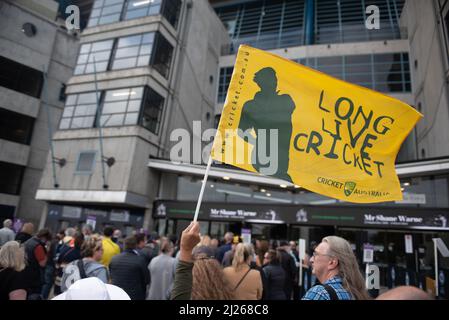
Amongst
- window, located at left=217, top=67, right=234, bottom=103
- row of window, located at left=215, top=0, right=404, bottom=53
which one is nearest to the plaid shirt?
window, located at left=217, top=67, right=234, bottom=103

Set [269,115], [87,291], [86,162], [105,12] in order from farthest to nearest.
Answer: [105,12]
[86,162]
[269,115]
[87,291]

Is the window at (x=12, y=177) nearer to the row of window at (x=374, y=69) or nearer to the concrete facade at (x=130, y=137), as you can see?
the concrete facade at (x=130, y=137)

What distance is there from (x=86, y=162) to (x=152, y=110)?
5.40m

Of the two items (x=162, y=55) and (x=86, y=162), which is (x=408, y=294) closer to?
(x=86, y=162)

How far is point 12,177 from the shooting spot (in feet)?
76.3

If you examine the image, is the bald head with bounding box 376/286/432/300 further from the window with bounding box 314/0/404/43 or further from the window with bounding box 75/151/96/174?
the window with bounding box 314/0/404/43

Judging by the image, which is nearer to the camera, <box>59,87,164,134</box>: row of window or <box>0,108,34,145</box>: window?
<box>59,87,164,134</box>: row of window

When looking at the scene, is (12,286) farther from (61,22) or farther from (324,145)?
(61,22)

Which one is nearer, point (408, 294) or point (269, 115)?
point (408, 294)

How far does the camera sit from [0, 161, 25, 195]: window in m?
22.5

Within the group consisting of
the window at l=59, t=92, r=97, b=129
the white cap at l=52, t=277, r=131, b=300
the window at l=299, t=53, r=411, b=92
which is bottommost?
the white cap at l=52, t=277, r=131, b=300

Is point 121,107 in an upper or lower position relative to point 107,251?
upper

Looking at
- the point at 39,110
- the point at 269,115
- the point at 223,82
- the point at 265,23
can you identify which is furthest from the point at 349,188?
the point at 265,23

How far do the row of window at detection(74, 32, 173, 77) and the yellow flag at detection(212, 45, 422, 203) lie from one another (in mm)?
18166
